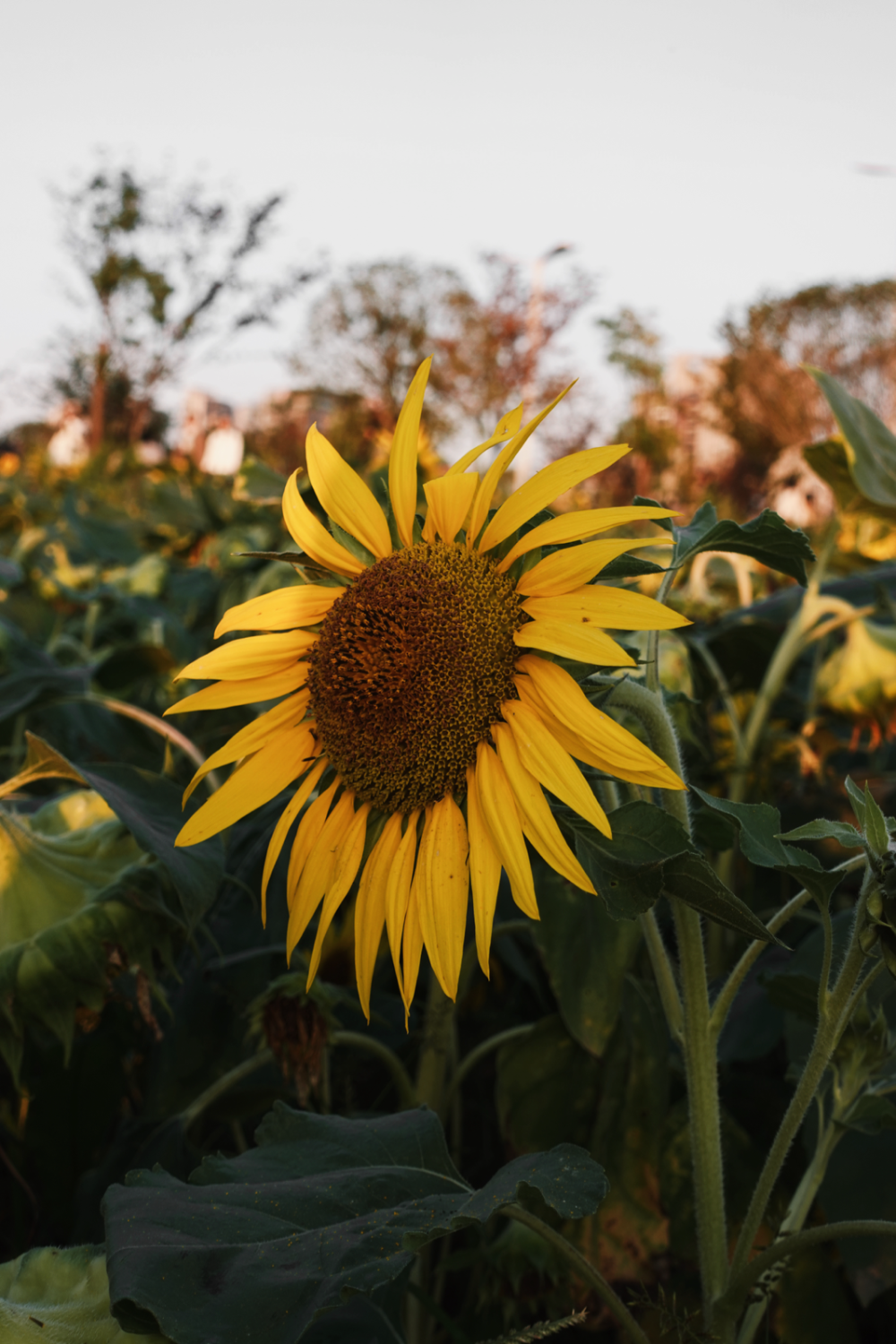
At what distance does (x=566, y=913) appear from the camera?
31.6 inches

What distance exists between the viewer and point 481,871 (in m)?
0.53

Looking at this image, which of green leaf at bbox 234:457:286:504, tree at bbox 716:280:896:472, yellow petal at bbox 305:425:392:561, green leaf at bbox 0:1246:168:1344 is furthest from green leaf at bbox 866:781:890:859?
tree at bbox 716:280:896:472

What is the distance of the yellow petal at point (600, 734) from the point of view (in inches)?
18.8

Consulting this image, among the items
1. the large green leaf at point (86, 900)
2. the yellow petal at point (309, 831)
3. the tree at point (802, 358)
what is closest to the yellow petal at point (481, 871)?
the yellow petal at point (309, 831)

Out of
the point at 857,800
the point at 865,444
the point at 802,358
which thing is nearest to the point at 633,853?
the point at 857,800

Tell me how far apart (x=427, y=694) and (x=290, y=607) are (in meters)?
0.12

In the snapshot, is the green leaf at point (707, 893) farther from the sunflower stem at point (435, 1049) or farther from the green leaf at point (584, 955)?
the sunflower stem at point (435, 1049)

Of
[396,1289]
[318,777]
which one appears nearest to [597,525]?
[318,777]

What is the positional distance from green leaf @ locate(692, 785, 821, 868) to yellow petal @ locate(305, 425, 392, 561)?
0.86 ft

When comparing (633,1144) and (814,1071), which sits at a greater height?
(814,1071)

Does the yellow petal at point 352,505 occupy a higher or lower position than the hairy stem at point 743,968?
higher

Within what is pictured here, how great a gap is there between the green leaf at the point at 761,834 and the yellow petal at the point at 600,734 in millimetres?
28

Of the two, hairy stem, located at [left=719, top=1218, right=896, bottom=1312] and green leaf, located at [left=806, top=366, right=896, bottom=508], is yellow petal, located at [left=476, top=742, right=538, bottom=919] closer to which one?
hairy stem, located at [left=719, top=1218, right=896, bottom=1312]

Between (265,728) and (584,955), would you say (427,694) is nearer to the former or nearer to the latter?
(265,728)
